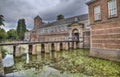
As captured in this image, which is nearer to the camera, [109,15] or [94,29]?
[109,15]

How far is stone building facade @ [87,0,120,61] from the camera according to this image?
12.9 meters

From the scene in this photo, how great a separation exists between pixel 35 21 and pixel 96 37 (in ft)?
162

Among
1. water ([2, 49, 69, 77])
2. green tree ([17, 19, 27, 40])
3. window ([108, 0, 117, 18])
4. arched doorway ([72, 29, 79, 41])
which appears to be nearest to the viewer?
water ([2, 49, 69, 77])

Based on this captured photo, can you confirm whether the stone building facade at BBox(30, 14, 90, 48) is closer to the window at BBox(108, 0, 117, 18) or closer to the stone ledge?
the stone ledge

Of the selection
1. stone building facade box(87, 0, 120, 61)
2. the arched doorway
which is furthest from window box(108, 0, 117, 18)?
the arched doorway

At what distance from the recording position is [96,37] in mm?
15852

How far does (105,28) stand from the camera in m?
14.4

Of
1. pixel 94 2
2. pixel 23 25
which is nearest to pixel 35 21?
pixel 23 25

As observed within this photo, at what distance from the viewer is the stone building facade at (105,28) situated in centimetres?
1288

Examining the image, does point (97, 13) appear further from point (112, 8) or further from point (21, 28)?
point (21, 28)


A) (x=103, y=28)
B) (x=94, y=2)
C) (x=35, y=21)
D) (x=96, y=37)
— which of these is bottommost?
(x=96, y=37)

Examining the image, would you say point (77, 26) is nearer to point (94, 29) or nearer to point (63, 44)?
point (63, 44)

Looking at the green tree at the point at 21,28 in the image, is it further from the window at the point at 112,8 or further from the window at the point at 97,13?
the window at the point at 112,8

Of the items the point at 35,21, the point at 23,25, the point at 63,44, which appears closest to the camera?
the point at 63,44
